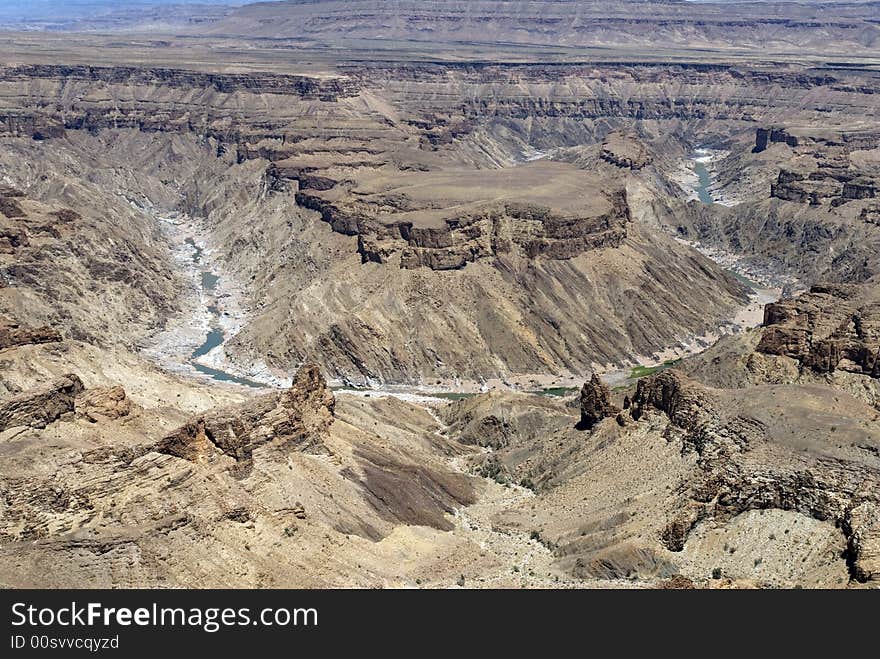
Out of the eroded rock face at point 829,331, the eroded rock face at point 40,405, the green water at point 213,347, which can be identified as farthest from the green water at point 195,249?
the eroded rock face at point 40,405

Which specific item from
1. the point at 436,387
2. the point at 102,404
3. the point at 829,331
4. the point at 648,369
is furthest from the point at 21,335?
the point at 648,369

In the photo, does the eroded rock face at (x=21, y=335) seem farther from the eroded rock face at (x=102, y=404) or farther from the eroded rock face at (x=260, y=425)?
the eroded rock face at (x=260, y=425)

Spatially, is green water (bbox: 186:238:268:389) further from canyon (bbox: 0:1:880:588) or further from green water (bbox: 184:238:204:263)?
green water (bbox: 184:238:204:263)

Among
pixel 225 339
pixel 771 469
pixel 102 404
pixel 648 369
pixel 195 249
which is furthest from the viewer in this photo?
pixel 195 249

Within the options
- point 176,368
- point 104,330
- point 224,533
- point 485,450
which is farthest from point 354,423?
point 104,330

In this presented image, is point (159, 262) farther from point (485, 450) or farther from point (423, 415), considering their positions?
point (485, 450)

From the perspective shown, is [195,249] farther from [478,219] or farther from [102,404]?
[102,404]

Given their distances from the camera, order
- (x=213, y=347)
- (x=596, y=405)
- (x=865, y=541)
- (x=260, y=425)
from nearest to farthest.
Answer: (x=865, y=541) → (x=260, y=425) → (x=596, y=405) → (x=213, y=347)

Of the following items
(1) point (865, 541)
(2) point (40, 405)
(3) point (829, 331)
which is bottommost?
(3) point (829, 331)
